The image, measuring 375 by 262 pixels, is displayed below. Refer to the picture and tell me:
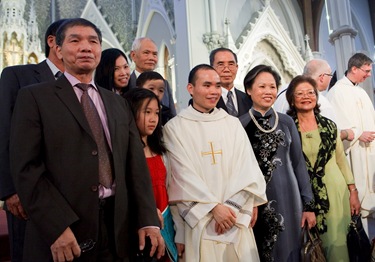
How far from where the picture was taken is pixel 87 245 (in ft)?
4.74

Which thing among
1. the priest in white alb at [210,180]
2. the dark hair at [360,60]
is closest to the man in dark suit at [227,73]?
the priest in white alb at [210,180]

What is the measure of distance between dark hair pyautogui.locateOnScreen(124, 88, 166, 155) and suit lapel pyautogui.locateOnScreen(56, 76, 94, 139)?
1.87 ft

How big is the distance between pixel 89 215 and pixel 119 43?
428 inches

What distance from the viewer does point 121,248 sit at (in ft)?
5.08

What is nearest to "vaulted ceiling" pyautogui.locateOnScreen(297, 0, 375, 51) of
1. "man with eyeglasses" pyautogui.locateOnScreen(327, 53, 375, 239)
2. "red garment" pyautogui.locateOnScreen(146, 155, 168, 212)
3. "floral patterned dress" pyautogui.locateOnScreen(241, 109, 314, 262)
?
"man with eyeglasses" pyautogui.locateOnScreen(327, 53, 375, 239)

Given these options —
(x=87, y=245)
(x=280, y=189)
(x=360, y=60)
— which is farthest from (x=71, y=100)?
(x=360, y=60)

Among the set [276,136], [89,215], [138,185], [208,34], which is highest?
[208,34]

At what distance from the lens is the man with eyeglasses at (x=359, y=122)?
3.69m

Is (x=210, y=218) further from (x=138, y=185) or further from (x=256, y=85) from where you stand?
(x=256, y=85)

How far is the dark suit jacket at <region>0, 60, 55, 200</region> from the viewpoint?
163cm

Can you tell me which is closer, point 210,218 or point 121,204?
point 121,204

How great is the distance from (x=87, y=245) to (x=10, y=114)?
82cm

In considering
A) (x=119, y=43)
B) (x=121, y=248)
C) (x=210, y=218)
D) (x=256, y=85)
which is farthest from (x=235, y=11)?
(x=121, y=248)

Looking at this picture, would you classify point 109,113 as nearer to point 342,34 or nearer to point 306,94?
point 306,94
